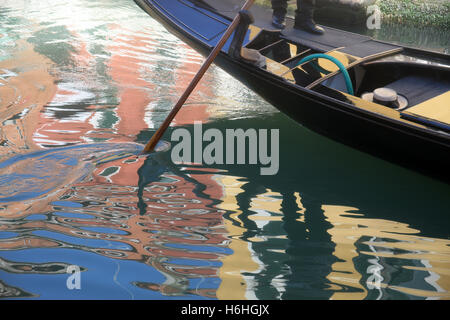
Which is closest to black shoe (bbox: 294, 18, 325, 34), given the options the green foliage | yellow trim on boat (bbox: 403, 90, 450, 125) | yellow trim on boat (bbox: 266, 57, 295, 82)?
yellow trim on boat (bbox: 266, 57, 295, 82)

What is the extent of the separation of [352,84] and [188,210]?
133 cm

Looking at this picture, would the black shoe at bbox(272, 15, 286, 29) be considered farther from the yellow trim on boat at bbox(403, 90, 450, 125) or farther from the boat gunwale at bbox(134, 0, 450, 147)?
the yellow trim on boat at bbox(403, 90, 450, 125)

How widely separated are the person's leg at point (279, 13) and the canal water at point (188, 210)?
0.60 m

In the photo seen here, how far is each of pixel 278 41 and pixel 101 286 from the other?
2141mm

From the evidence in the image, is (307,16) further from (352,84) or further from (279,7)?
(352,84)

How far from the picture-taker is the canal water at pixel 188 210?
1778 mm

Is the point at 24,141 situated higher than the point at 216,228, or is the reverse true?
the point at 24,141

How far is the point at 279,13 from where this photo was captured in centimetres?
339

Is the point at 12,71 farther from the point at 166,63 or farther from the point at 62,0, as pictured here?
the point at 62,0

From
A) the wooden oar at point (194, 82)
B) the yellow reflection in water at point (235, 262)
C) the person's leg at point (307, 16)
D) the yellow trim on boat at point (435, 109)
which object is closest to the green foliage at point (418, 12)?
the person's leg at point (307, 16)

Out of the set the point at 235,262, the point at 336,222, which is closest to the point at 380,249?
the point at 336,222

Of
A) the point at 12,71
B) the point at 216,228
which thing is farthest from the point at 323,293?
the point at 12,71

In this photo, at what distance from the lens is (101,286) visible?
1711 mm

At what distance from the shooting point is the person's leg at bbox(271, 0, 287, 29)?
335 cm
